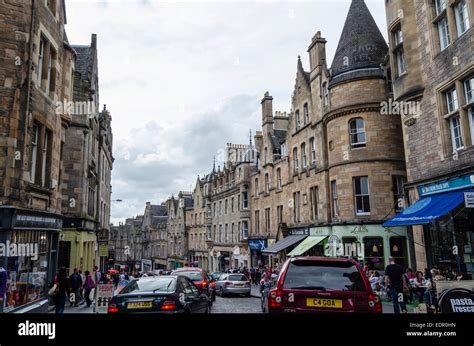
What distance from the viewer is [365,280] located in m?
5.98

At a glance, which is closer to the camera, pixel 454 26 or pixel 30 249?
pixel 30 249

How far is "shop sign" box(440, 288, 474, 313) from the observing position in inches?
255

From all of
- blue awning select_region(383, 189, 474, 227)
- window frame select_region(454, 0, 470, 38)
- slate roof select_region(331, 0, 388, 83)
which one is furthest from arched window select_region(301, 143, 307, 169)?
window frame select_region(454, 0, 470, 38)

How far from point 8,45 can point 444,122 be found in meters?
15.0

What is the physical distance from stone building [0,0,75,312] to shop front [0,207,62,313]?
2 cm

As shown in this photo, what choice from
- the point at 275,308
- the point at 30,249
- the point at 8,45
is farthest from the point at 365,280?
the point at 8,45

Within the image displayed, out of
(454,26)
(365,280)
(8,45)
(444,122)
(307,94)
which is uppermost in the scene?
(307,94)

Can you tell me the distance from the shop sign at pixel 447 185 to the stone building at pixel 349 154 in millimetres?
4077

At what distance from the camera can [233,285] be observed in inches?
846

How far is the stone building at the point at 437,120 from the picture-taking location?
1197 cm

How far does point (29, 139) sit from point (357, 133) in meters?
16.2

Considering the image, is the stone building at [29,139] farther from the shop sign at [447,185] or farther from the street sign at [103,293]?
the shop sign at [447,185]

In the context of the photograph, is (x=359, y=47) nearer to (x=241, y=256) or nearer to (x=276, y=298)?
(x=276, y=298)

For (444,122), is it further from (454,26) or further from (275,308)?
(275,308)
